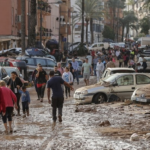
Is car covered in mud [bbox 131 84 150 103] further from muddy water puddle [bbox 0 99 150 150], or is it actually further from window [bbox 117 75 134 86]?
window [bbox 117 75 134 86]

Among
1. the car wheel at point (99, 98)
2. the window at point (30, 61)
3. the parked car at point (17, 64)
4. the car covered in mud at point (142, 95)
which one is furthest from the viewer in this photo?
the window at point (30, 61)

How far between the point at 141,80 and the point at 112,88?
1.49 meters

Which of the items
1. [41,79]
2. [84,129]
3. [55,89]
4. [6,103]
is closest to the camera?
[6,103]

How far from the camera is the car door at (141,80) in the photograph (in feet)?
74.5

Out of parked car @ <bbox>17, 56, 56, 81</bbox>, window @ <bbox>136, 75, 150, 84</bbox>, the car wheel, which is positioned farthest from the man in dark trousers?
parked car @ <bbox>17, 56, 56, 81</bbox>

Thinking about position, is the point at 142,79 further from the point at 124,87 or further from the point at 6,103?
the point at 6,103

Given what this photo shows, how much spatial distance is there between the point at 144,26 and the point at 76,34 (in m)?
15.3

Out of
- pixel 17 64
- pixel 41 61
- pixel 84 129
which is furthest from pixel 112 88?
pixel 41 61

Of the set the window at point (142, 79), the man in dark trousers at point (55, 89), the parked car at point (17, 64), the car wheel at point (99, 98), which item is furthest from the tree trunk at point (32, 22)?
the man in dark trousers at point (55, 89)

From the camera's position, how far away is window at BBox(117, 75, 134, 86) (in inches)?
884

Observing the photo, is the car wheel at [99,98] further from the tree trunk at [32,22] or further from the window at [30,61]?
the tree trunk at [32,22]

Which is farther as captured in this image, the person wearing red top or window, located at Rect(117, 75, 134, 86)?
window, located at Rect(117, 75, 134, 86)

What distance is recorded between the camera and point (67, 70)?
81.0ft

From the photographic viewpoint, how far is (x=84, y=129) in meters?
14.5
